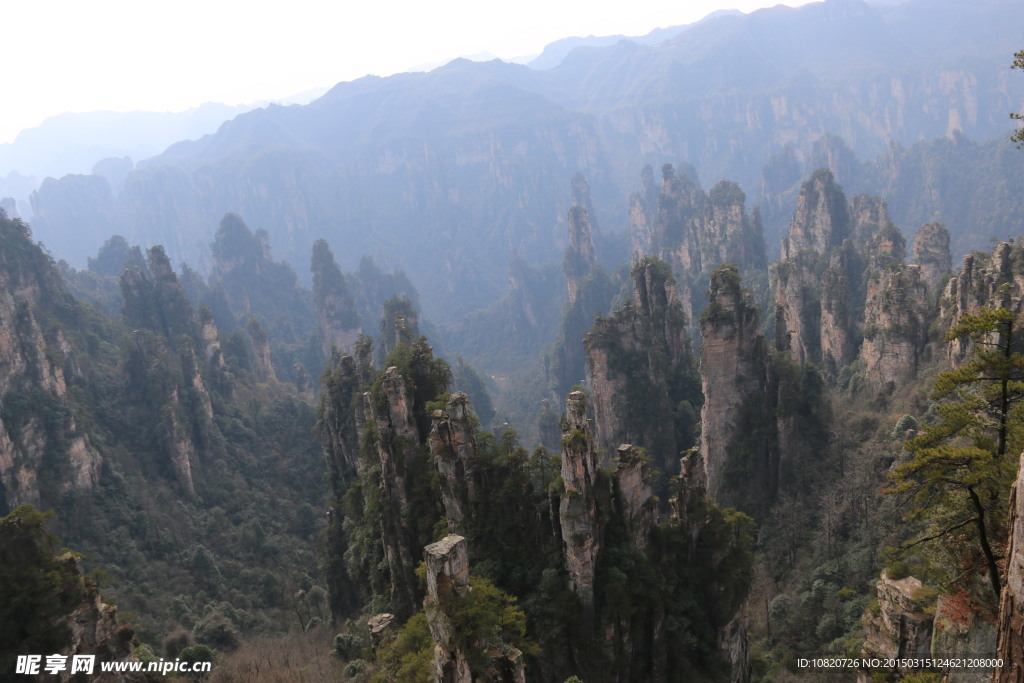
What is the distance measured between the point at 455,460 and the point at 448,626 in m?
9.42

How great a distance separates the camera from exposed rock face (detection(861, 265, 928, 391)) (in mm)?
43938

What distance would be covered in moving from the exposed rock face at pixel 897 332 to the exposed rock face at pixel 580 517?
29.1 m

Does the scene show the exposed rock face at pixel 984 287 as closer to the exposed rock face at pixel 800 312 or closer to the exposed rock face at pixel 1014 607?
the exposed rock face at pixel 800 312

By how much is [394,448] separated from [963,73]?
655 feet

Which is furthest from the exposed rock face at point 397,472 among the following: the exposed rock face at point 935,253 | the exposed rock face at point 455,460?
the exposed rock face at point 935,253

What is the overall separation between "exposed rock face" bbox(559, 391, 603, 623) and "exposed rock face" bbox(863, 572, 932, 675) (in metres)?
8.82

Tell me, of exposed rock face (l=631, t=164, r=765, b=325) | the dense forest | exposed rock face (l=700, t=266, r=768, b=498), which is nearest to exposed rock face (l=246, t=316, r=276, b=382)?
the dense forest

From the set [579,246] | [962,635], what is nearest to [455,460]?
[962,635]

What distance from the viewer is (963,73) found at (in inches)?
6845

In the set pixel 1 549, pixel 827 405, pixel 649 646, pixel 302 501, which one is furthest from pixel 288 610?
pixel 827 405

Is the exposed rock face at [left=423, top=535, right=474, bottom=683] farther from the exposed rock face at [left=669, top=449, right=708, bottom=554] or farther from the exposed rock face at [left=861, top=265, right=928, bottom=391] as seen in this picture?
the exposed rock face at [left=861, top=265, right=928, bottom=391]

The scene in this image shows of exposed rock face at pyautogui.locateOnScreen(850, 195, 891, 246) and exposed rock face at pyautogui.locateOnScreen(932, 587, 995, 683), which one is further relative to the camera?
exposed rock face at pyautogui.locateOnScreen(850, 195, 891, 246)

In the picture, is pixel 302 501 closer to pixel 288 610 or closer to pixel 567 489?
pixel 288 610

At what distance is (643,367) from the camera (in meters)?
54.4
